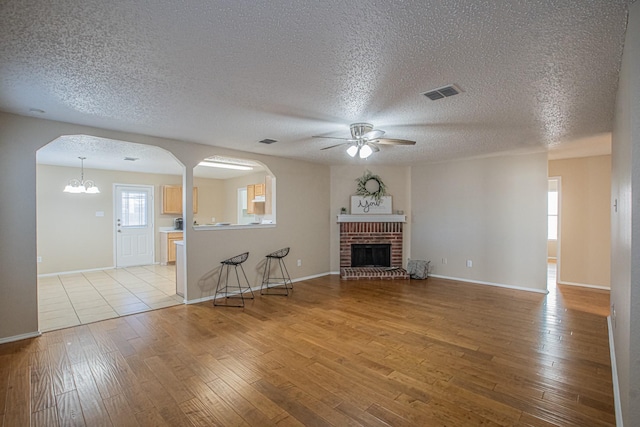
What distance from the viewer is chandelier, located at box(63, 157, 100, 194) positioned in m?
6.35

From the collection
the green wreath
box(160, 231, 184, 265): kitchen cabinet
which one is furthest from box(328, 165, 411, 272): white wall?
box(160, 231, 184, 265): kitchen cabinet

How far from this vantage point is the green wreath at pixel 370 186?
6.81 metres

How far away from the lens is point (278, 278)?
19.4 ft

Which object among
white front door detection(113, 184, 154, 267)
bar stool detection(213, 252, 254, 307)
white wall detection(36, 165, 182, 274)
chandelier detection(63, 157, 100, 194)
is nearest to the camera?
bar stool detection(213, 252, 254, 307)

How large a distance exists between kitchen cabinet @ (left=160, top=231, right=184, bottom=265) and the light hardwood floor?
397 centimetres

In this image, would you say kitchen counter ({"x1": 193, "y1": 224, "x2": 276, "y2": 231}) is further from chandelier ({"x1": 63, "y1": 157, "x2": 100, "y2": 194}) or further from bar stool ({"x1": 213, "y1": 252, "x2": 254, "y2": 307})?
chandelier ({"x1": 63, "y1": 157, "x2": 100, "y2": 194})

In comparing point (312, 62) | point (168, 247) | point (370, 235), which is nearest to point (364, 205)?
point (370, 235)

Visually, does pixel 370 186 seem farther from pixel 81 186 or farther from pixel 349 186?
pixel 81 186

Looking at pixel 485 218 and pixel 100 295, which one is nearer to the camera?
pixel 100 295

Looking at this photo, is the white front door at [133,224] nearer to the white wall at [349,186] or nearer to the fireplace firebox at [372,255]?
the white wall at [349,186]

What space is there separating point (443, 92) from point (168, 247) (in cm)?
753

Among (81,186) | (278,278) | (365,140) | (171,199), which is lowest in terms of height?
(278,278)

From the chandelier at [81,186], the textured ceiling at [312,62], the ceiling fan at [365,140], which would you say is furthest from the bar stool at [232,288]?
the chandelier at [81,186]

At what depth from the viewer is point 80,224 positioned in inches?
281
